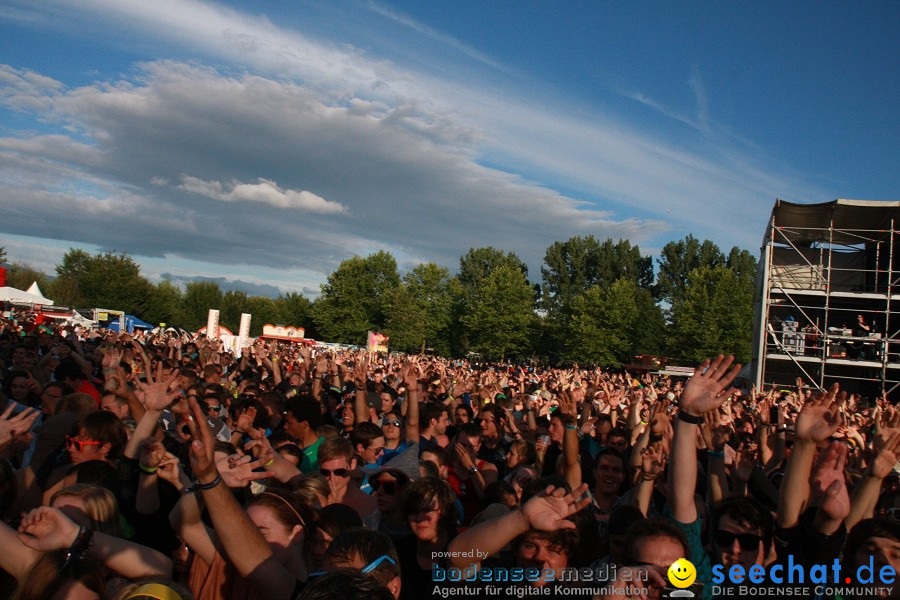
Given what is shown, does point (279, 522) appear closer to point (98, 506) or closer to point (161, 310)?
point (98, 506)

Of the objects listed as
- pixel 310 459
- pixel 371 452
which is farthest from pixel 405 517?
pixel 310 459

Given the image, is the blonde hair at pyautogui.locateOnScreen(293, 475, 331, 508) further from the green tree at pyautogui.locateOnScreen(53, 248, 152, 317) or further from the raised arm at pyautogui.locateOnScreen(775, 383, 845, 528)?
the green tree at pyautogui.locateOnScreen(53, 248, 152, 317)

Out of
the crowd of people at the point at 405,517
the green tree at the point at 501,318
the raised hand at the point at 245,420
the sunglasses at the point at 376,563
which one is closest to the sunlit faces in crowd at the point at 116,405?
the crowd of people at the point at 405,517

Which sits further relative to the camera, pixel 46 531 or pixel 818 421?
pixel 818 421

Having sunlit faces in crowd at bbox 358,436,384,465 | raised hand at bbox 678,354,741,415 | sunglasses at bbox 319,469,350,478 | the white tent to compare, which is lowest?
sunlit faces in crowd at bbox 358,436,384,465

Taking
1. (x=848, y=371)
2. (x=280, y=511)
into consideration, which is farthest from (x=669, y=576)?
(x=848, y=371)

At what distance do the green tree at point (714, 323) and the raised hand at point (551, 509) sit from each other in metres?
51.2

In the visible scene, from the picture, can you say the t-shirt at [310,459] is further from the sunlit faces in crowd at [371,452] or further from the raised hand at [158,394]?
the raised hand at [158,394]

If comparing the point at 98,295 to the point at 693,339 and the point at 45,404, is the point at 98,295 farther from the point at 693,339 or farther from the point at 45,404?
the point at 45,404

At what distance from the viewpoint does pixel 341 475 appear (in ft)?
13.9

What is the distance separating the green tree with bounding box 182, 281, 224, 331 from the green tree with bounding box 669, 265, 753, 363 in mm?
57960

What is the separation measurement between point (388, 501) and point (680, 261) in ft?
256

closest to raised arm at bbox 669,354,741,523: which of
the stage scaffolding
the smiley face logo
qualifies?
the smiley face logo

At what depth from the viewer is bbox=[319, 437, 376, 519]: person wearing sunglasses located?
13.6 ft
